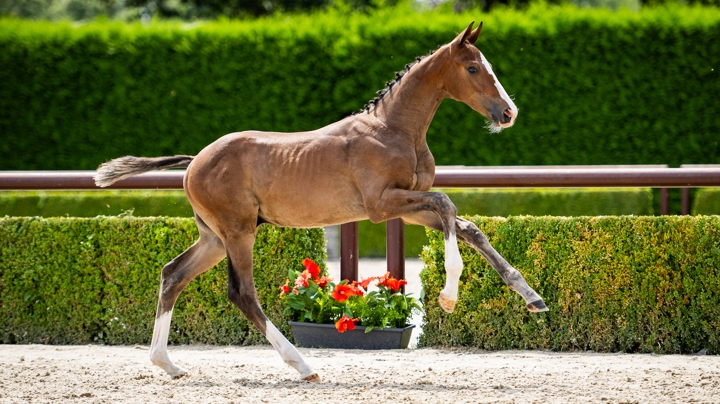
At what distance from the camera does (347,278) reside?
19.8 ft

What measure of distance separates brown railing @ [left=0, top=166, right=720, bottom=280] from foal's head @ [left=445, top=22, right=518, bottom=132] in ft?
5.15

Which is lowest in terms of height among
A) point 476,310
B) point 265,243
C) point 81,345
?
point 81,345

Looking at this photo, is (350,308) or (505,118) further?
(350,308)

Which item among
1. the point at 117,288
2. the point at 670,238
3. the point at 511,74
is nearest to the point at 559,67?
the point at 511,74

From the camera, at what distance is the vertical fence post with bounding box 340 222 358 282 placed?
604 centimetres

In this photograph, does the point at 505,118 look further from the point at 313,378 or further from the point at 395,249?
the point at 395,249

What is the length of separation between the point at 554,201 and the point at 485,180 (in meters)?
4.71

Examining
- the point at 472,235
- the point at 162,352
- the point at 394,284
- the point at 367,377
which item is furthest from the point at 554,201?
the point at 162,352

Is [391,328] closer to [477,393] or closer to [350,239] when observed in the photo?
Result: [350,239]

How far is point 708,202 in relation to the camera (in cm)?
884

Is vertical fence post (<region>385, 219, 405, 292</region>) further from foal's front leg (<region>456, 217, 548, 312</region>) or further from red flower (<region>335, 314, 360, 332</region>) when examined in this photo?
foal's front leg (<region>456, 217, 548, 312</region>)

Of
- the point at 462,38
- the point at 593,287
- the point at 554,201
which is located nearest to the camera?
the point at 462,38

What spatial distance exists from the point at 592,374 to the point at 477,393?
2.88 ft

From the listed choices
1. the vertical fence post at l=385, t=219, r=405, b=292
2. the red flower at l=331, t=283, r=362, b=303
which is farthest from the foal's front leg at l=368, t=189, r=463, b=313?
the vertical fence post at l=385, t=219, r=405, b=292
